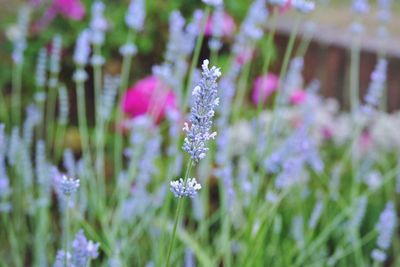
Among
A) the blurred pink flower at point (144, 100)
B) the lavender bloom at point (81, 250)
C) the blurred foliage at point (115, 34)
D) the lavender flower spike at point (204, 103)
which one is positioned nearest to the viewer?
the lavender flower spike at point (204, 103)

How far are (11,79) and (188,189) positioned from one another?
8.16 feet

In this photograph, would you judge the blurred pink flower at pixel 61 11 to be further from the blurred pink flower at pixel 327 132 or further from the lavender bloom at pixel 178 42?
the blurred pink flower at pixel 327 132

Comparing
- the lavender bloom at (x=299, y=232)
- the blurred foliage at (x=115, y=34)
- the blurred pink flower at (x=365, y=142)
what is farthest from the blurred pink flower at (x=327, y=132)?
the lavender bloom at (x=299, y=232)

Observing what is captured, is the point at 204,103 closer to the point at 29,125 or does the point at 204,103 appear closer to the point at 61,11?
the point at 29,125

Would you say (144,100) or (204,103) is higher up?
(204,103)

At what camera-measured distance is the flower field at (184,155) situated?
6.10 feet

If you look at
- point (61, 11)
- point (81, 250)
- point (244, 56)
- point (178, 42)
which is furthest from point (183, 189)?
point (61, 11)

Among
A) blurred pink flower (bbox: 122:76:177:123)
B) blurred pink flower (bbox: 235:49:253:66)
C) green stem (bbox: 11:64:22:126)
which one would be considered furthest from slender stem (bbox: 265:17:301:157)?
green stem (bbox: 11:64:22:126)

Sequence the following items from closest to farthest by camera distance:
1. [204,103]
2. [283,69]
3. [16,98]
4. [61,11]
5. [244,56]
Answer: [204,103], [283,69], [244,56], [16,98], [61,11]

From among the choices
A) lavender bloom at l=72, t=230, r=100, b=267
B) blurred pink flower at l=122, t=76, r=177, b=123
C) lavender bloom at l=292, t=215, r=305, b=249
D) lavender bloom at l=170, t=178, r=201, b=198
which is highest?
lavender bloom at l=170, t=178, r=201, b=198

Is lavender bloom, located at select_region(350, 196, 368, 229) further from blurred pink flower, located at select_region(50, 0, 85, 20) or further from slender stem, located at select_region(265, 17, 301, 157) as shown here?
blurred pink flower, located at select_region(50, 0, 85, 20)

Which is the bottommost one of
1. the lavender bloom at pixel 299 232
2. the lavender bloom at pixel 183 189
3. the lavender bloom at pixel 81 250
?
the lavender bloom at pixel 299 232

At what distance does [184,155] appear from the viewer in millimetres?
2680

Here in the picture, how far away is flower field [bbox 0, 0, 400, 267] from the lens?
6.10 feet
